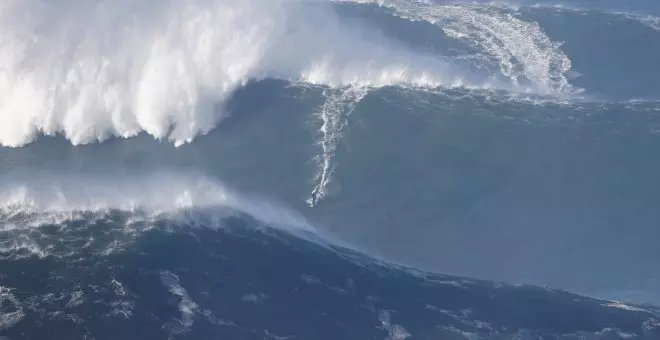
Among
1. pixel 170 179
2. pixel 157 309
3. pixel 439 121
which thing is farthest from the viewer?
pixel 439 121

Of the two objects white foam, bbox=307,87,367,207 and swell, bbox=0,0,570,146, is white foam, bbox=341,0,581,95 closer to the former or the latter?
swell, bbox=0,0,570,146

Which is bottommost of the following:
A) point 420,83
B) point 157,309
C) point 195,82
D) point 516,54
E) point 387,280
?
point 157,309

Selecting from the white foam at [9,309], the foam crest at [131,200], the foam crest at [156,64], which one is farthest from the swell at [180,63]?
the white foam at [9,309]

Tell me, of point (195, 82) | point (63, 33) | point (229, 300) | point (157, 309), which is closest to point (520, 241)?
point (229, 300)

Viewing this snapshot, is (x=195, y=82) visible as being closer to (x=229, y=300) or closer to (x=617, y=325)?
(x=229, y=300)

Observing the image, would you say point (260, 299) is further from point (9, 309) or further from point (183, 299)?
point (9, 309)

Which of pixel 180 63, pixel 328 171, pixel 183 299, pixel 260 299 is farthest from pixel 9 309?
pixel 180 63
